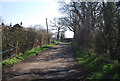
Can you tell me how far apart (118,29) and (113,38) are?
24.3 inches

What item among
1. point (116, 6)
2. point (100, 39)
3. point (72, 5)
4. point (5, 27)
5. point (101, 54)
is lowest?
point (101, 54)

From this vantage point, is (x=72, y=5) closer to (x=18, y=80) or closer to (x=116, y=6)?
(x=116, y=6)

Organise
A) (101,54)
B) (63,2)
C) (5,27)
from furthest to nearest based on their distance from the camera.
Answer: (63,2), (5,27), (101,54)

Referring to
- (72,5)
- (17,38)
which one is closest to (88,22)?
(17,38)

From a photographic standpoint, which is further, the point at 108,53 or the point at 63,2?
the point at 63,2

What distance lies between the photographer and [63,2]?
38.3m

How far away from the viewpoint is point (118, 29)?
6.85m

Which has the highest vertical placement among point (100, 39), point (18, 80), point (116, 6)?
point (116, 6)

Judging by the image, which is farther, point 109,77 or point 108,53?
point 108,53

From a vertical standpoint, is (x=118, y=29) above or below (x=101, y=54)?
above

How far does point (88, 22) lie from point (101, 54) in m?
7.82

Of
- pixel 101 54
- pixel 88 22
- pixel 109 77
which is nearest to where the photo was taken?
pixel 109 77

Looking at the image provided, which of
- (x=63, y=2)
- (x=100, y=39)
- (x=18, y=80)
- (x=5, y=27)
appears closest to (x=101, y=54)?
(x=100, y=39)

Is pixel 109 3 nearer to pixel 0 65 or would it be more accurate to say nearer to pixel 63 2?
pixel 0 65
